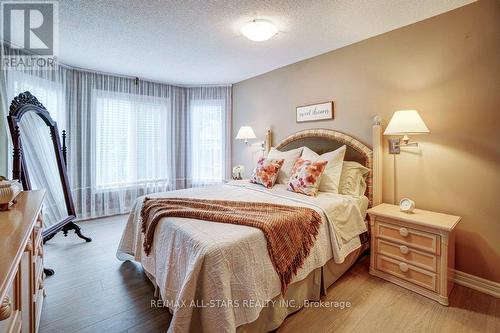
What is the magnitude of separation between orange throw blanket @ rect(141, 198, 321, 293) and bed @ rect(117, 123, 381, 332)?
0.05 meters

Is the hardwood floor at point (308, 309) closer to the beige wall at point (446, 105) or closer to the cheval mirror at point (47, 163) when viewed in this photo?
the beige wall at point (446, 105)

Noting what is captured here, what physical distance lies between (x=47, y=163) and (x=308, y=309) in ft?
11.6

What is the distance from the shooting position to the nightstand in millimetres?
1858

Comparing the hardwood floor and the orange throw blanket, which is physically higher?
the orange throw blanket

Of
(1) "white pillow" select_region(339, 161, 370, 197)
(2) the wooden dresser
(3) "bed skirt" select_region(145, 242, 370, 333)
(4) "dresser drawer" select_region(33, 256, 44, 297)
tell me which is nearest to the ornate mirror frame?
(4) "dresser drawer" select_region(33, 256, 44, 297)

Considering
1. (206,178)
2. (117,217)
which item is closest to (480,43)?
(206,178)

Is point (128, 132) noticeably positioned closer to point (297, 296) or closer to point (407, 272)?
point (297, 296)

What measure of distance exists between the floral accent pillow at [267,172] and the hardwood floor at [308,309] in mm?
1270

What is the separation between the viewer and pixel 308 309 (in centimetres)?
181

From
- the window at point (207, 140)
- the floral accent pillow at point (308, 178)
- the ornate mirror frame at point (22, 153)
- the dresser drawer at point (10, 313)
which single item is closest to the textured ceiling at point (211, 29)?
the ornate mirror frame at point (22, 153)

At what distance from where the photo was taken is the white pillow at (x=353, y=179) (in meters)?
2.56

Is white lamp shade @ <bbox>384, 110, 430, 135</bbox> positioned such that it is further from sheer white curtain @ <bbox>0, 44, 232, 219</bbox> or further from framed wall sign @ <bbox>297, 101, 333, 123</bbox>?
sheer white curtain @ <bbox>0, 44, 232, 219</bbox>

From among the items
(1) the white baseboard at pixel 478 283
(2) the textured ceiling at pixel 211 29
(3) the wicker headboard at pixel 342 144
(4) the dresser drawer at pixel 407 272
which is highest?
(2) the textured ceiling at pixel 211 29

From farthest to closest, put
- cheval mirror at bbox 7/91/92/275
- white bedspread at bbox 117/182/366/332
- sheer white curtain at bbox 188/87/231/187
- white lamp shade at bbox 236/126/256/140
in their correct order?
1. sheer white curtain at bbox 188/87/231/187
2. white lamp shade at bbox 236/126/256/140
3. cheval mirror at bbox 7/91/92/275
4. white bedspread at bbox 117/182/366/332
